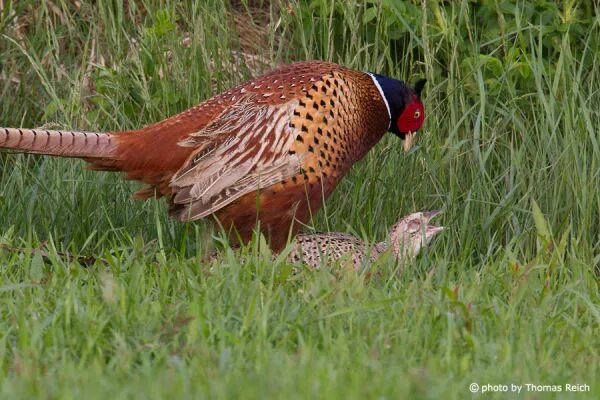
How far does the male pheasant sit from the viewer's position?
478cm

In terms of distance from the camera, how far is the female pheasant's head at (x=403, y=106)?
5.40 meters

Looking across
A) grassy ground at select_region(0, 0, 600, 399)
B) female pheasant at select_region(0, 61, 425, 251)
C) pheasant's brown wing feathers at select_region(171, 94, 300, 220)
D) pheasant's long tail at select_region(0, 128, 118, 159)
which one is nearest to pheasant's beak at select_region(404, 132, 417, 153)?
grassy ground at select_region(0, 0, 600, 399)

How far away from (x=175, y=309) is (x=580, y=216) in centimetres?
211

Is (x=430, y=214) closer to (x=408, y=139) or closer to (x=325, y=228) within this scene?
(x=408, y=139)

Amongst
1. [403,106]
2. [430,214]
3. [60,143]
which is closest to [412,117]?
[403,106]

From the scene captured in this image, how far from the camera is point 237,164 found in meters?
5.04

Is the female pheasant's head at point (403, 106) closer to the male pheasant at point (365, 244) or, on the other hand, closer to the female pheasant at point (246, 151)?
the female pheasant at point (246, 151)

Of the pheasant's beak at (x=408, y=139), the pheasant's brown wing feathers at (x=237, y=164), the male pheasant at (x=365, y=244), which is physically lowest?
the male pheasant at (x=365, y=244)

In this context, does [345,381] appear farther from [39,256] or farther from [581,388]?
[39,256]

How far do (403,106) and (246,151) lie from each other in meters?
0.82

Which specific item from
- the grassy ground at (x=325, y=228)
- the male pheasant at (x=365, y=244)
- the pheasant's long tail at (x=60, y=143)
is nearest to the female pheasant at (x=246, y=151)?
the pheasant's long tail at (x=60, y=143)

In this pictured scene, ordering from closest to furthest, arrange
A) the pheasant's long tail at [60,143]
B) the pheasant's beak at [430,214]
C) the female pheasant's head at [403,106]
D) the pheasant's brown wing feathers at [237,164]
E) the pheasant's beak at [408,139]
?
the pheasant's long tail at [60,143], the pheasant's brown wing feathers at [237,164], the pheasant's beak at [430,214], the female pheasant's head at [403,106], the pheasant's beak at [408,139]

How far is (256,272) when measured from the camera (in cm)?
425

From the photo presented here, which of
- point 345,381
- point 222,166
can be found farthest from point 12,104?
point 345,381
